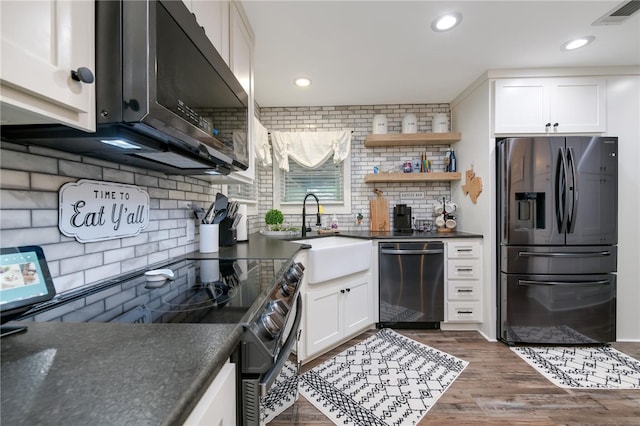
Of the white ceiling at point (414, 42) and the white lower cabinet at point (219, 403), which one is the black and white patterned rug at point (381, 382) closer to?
the white lower cabinet at point (219, 403)

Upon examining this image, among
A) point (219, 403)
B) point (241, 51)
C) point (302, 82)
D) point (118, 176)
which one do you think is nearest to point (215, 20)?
point (241, 51)

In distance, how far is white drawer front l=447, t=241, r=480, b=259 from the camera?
Answer: 8.46 ft

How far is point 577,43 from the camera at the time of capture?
206 cm

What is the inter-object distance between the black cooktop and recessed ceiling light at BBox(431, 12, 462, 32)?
193 centimetres

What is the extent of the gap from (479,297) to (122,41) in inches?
121

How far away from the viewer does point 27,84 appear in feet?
1.60

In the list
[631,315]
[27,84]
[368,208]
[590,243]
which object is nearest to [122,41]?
[27,84]

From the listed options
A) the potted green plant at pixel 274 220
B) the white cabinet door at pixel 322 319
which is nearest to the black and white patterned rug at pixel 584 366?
the white cabinet door at pixel 322 319

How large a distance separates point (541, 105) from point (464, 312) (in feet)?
6.75

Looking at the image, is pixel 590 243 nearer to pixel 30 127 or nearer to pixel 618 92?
pixel 618 92

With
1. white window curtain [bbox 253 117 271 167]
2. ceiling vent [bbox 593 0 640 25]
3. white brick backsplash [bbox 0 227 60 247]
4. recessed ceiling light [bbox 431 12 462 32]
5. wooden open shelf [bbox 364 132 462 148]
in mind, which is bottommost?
white brick backsplash [bbox 0 227 60 247]

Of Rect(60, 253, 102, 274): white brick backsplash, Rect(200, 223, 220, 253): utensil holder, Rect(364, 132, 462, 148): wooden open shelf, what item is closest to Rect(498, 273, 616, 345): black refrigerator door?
Rect(364, 132, 462, 148): wooden open shelf

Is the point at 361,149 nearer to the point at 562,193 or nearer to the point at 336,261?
the point at 336,261

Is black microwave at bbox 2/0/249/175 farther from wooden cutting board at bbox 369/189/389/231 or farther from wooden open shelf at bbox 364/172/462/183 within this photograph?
wooden cutting board at bbox 369/189/389/231
